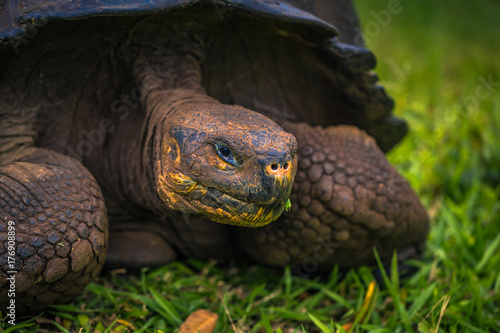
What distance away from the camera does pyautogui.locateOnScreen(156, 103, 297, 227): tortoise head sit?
1502mm

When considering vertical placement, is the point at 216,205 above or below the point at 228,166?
below

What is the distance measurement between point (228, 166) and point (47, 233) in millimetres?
603

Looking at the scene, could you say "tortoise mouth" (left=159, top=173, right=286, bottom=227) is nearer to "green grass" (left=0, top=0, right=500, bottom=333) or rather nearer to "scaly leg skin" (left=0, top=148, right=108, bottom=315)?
"scaly leg skin" (left=0, top=148, right=108, bottom=315)

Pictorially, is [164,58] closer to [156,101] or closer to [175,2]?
[156,101]

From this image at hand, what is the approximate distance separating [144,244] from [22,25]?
1.00 meters

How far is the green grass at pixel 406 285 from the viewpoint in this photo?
6.40 feet

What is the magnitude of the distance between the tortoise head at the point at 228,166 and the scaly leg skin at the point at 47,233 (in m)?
0.30

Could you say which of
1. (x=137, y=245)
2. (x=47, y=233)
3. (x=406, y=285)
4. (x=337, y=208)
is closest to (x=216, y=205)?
(x=47, y=233)

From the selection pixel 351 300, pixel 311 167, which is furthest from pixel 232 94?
pixel 351 300

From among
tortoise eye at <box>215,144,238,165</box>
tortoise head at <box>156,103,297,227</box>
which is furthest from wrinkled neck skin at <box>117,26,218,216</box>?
tortoise eye at <box>215,144,238,165</box>

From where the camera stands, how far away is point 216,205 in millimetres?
1562

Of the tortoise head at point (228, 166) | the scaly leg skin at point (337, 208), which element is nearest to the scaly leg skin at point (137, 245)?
the scaly leg skin at point (337, 208)

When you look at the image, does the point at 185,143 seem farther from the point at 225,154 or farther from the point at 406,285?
the point at 406,285

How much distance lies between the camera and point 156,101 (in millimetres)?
1990
